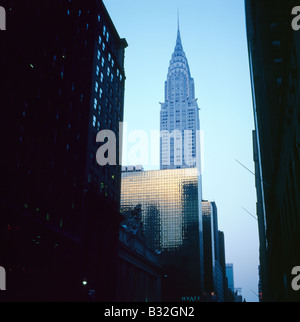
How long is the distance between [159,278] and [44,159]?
79.5m

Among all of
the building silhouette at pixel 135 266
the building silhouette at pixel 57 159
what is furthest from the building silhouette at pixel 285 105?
the building silhouette at pixel 135 266

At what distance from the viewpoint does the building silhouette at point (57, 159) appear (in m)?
34.2

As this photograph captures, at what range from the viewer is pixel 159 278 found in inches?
4390

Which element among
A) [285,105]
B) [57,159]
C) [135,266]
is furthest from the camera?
[135,266]

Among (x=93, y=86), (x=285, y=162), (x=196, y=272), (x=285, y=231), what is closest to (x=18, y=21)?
(x=93, y=86)

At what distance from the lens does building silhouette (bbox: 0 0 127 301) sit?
34.2 m

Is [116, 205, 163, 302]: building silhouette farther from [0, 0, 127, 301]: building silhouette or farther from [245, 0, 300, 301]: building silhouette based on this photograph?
[245, 0, 300, 301]: building silhouette

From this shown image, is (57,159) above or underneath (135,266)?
above

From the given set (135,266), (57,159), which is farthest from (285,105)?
(135,266)

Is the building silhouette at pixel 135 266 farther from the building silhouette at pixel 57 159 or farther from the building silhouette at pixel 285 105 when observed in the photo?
the building silhouette at pixel 285 105

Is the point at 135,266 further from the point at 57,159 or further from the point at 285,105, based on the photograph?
the point at 285,105

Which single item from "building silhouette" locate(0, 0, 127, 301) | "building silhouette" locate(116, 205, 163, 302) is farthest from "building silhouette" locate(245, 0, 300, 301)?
"building silhouette" locate(116, 205, 163, 302)

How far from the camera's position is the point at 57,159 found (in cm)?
4403
